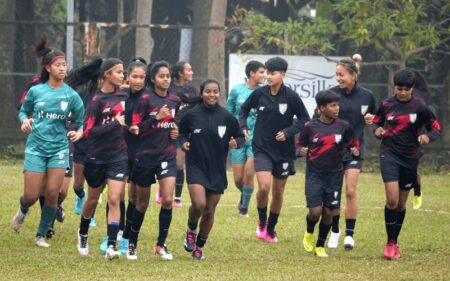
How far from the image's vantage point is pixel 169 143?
12.2 m

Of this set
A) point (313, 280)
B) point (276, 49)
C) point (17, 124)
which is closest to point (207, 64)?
point (276, 49)

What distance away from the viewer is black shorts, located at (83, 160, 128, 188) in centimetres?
1205

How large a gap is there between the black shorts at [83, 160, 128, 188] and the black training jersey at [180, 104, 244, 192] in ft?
2.27

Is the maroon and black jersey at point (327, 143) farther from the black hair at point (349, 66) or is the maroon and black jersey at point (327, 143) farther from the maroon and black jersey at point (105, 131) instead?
the maroon and black jersey at point (105, 131)

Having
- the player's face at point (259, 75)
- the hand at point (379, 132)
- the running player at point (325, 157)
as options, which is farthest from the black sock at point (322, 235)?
the player's face at point (259, 75)

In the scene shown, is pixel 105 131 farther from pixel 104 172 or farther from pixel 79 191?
pixel 79 191

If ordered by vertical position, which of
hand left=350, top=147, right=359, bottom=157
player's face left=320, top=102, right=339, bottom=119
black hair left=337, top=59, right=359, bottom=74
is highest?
black hair left=337, top=59, right=359, bottom=74

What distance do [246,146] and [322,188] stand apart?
3674mm

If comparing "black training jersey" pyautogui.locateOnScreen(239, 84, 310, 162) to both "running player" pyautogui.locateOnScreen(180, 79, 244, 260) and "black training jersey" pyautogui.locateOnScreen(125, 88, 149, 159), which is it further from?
"black training jersey" pyautogui.locateOnScreen(125, 88, 149, 159)

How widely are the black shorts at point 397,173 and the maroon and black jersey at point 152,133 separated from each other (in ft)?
7.58

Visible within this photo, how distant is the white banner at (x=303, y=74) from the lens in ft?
83.1

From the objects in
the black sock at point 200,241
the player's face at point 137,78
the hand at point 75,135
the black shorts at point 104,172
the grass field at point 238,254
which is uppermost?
the player's face at point 137,78

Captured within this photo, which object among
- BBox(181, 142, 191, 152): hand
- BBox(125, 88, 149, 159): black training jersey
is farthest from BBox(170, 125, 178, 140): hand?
BBox(125, 88, 149, 159): black training jersey

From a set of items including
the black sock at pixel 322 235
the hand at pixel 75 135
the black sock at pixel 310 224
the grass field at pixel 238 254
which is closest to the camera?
the grass field at pixel 238 254
